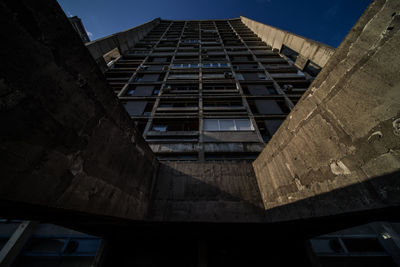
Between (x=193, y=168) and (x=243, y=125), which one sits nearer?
(x=193, y=168)

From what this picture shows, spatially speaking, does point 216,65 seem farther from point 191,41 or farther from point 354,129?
point 354,129

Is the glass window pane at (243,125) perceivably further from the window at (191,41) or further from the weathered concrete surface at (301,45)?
the window at (191,41)

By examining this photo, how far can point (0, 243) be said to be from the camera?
19.6ft

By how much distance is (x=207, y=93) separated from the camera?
1214cm

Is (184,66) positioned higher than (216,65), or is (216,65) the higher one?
(216,65)

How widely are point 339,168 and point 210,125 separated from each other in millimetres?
7412

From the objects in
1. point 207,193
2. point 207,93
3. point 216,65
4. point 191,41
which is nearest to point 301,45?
point 216,65

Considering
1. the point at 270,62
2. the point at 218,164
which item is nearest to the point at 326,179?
the point at 218,164

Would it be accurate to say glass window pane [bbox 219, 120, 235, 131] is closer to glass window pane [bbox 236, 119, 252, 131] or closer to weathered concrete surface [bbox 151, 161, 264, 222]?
glass window pane [bbox 236, 119, 252, 131]

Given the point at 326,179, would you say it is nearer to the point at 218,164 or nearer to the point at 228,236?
the point at 218,164

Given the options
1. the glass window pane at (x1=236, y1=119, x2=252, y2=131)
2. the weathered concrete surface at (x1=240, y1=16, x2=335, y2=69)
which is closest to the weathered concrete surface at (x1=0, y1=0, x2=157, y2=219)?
the glass window pane at (x1=236, y1=119, x2=252, y2=131)

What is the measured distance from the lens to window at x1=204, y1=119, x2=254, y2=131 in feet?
29.4

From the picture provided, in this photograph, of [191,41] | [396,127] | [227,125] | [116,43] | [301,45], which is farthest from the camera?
[191,41]

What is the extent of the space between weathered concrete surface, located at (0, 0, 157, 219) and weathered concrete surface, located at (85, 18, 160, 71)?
12.4 m
